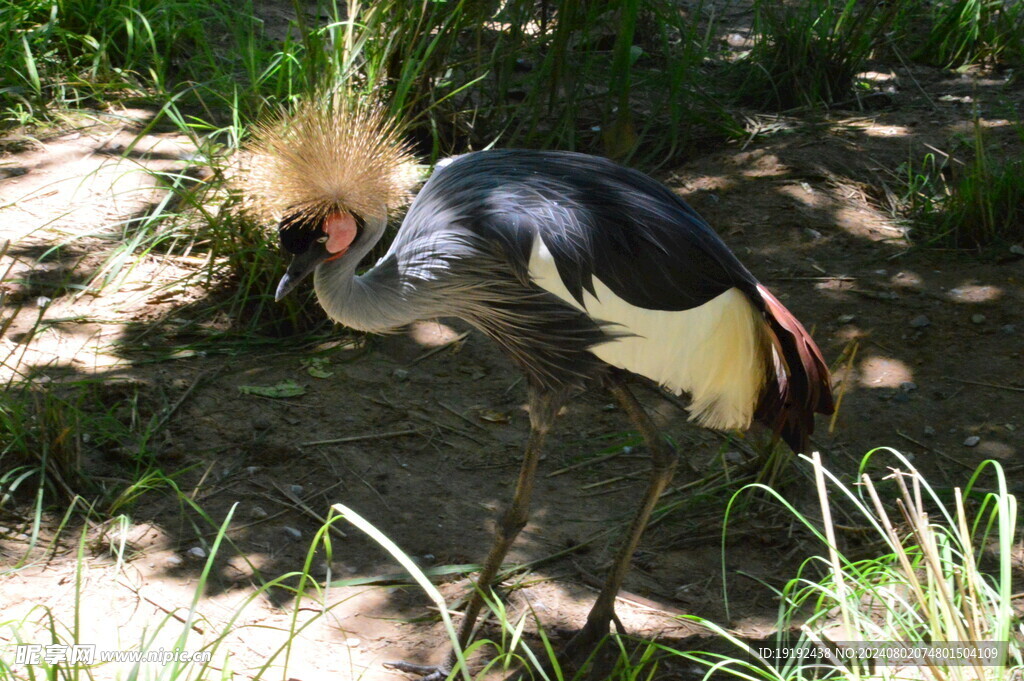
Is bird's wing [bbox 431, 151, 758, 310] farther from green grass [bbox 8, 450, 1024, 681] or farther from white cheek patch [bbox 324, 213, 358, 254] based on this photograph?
green grass [bbox 8, 450, 1024, 681]

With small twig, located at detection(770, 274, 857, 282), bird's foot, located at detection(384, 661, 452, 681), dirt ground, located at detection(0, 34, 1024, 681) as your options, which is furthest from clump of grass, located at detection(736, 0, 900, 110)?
bird's foot, located at detection(384, 661, 452, 681)

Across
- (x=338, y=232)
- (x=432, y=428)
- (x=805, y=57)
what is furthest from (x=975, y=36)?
(x=338, y=232)

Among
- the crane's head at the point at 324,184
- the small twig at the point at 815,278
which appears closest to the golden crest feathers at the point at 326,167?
the crane's head at the point at 324,184

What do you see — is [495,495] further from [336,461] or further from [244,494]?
[244,494]

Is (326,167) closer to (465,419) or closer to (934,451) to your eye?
(465,419)

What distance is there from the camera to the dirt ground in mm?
2307

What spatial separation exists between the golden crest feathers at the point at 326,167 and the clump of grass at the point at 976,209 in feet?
6.99

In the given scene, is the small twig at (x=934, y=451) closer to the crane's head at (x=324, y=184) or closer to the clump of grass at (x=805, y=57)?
the crane's head at (x=324, y=184)

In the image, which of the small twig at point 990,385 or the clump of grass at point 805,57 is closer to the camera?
the small twig at point 990,385

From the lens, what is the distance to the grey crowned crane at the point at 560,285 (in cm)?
219

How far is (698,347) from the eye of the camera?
227 cm

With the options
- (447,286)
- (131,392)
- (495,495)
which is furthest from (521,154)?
(131,392)

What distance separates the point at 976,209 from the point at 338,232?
237cm

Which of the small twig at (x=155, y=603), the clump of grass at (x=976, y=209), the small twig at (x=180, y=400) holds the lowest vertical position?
the small twig at (x=155, y=603)
